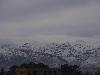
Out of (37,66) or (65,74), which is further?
(65,74)

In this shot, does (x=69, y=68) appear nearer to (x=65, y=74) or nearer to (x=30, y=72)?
(x=65, y=74)

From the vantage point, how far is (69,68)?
124 metres

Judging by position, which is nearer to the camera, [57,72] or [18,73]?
[18,73]

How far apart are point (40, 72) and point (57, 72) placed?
29.3 ft

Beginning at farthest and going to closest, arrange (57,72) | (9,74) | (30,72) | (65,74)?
(9,74)
(65,74)
(57,72)
(30,72)

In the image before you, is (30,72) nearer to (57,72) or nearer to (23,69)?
(23,69)

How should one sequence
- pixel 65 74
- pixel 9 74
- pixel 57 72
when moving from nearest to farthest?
pixel 57 72 < pixel 65 74 < pixel 9 74

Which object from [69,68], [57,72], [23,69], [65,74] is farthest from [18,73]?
[69,68]

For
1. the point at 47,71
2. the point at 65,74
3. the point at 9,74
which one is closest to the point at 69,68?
the point at 65,74

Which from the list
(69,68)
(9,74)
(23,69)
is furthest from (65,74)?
(23,69)

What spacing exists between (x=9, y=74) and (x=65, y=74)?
68.9ft

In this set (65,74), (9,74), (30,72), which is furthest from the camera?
(9,74)

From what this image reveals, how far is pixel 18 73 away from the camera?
89.9 meters

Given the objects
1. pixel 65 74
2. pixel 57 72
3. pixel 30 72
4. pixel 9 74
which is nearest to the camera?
pixel 30 72
